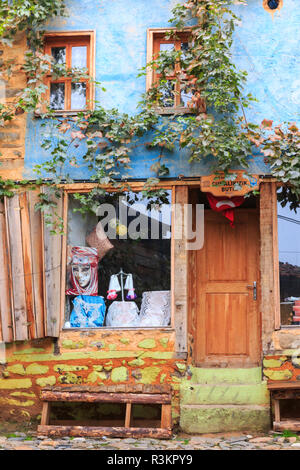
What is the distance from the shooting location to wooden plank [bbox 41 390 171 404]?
7.49 metres

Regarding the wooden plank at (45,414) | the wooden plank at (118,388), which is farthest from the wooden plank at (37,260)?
the wooden plank at (45,414)

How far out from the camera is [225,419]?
7.49 meters

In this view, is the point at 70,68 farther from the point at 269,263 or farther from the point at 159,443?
the point at 159,443

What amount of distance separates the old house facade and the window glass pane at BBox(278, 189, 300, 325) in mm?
26

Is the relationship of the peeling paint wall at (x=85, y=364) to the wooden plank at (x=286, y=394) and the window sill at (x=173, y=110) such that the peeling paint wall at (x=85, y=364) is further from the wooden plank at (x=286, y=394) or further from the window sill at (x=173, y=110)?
the window sill at (x=173, y=110)

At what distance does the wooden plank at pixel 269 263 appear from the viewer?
25.5 ft

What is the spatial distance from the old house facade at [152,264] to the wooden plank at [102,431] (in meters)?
0.51

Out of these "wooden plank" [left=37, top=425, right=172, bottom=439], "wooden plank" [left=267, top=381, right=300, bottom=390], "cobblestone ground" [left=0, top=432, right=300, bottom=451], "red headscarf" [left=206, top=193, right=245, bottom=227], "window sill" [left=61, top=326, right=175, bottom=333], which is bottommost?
"cobblestone ground" [left=0, top=432, right=300, bottom=451]

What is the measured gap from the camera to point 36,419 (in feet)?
25.5

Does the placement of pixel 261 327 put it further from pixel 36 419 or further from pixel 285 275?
pixel 36 419

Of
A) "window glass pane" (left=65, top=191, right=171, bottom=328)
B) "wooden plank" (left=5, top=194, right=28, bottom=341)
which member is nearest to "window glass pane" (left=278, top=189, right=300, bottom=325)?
"window glass pane" (left=65, top=191, right=171, bottom=328)

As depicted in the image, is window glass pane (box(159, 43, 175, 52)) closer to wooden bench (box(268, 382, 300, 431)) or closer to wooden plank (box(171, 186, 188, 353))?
wooden plank (box(171, 186, 188, 353))

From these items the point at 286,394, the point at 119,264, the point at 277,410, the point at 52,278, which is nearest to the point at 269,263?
the point at 286,394
